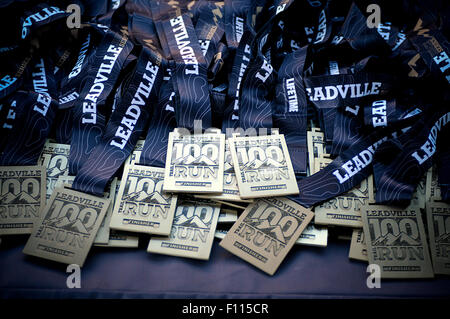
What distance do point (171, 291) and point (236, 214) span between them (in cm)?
35

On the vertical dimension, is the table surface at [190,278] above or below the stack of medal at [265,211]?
below

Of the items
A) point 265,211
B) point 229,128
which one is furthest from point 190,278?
point 229,128

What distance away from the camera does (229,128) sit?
146 centimetres

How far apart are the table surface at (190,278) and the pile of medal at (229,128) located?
0.12 feet

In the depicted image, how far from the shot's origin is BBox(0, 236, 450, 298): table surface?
1.12m

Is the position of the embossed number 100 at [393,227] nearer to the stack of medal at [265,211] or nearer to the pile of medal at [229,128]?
the pile of medal at [229,128]

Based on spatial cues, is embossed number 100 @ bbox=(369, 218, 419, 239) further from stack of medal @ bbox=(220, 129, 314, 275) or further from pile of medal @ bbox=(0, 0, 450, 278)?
stack of medal @ bbox=(220, 129, 314, 275)

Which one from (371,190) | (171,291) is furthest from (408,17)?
(171,291)

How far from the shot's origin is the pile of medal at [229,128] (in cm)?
122

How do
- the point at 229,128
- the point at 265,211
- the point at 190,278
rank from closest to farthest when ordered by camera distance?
the point at 190,278
the point at 265,211
the point at 229,128

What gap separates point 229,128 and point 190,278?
2.04 ft

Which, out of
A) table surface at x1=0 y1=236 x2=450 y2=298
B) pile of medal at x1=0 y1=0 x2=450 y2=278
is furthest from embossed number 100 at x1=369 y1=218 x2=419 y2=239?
table surface at x1=0 y1=236 x2=450 y2=298

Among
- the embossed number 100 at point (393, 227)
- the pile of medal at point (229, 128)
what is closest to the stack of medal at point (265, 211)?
the pile of medal at point (229, 128)

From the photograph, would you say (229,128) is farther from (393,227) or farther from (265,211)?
(393,227)
